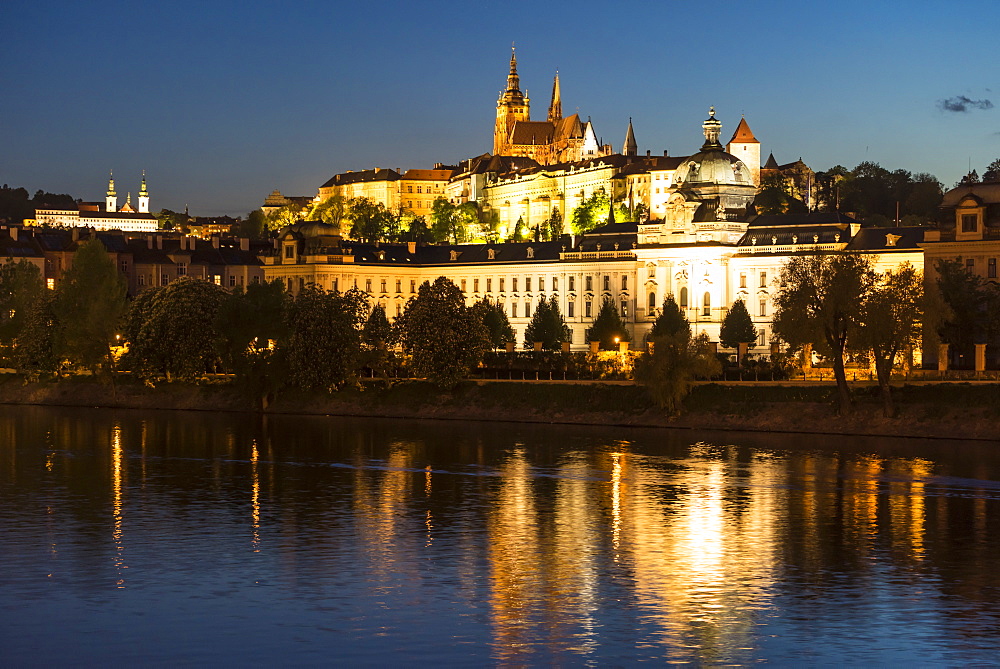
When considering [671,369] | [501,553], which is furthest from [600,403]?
[501,553]

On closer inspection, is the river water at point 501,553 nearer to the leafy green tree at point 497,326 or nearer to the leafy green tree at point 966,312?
the leafy green tree at point 966,312

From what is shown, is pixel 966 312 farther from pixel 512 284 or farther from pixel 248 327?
pixel 512 284

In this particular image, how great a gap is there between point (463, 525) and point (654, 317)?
98.2 metres

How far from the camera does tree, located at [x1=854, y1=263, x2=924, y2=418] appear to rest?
7869cm

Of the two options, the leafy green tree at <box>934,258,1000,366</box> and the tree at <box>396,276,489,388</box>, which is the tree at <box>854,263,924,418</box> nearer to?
the leafy green tree at <box>934,258,1000,366</box>

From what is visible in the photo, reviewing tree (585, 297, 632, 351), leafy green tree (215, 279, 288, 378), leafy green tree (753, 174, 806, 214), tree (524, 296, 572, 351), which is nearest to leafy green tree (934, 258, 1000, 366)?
tree (585, 297, 632, 351)

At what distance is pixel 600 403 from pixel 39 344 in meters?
41.7

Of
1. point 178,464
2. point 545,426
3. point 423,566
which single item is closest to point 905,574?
point 423,566

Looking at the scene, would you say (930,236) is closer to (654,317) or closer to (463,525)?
(654,317)

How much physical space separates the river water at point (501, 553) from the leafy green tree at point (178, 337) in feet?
70.7

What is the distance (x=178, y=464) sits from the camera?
68.6 meters

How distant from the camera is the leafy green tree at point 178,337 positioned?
9850 cm

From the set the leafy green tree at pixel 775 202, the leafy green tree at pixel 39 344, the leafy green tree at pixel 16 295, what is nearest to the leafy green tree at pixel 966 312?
the leafy green tree at pixel 39 344

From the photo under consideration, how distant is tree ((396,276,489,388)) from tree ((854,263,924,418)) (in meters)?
25.9
